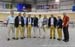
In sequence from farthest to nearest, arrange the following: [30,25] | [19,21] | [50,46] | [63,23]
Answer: [30,25], [19,21], [63,23], [50,46]

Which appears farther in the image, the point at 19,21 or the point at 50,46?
the point at 19,21

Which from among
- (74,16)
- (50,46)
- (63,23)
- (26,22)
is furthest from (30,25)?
(74,16)

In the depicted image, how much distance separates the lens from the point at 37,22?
18.0m

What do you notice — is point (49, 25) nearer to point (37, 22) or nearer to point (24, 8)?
point (37, 22)

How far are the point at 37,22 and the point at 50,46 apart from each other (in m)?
5.55

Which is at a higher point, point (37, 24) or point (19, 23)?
point (19, 23)

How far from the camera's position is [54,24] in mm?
16328

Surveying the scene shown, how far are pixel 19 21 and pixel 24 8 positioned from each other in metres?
32.9

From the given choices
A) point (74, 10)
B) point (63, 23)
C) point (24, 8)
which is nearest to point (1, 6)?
point (24, 8)

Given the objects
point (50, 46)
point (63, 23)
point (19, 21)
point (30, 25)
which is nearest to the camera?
point (50, 46)

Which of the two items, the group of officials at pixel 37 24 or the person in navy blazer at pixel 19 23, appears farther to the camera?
the person in navy blazer at pixel 19 23

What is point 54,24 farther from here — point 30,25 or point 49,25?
point 30,25

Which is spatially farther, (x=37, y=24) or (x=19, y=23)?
(x=37, y=24)

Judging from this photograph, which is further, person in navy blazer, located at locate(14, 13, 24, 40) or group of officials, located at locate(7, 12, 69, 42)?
person in navy blazer, located at locate(14, 13, 24, 40)
